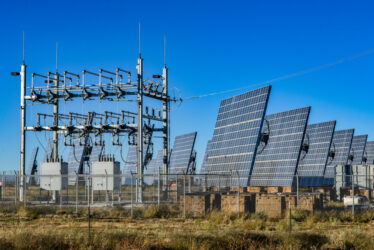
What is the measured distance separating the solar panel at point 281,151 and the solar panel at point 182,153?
11904mm

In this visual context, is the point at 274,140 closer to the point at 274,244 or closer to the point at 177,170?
the point at 177,170

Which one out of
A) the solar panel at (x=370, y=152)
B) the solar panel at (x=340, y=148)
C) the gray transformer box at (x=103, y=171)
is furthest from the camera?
the solar panel at (x=370, y=152)

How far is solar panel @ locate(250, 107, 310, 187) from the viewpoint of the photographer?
30922mm

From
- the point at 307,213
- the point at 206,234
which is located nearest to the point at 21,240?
the point at 206,234

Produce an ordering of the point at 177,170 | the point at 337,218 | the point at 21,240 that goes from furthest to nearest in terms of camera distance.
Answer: the point at 177,170 < the point at 337,218 < the point at 21,240

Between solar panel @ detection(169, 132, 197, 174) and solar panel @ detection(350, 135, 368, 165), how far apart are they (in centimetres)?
1889

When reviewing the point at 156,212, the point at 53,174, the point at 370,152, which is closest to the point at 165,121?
the point at 53,174

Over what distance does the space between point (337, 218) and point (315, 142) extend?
22112 millimetres

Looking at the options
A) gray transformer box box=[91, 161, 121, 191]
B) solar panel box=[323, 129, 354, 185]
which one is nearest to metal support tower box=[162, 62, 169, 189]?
gray transformer box box=[91, 161, 121, 191]

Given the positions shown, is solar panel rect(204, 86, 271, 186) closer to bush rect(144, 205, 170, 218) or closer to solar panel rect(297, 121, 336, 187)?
bush rect(144, 205, 170, 218)

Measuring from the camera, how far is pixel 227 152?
105 ft

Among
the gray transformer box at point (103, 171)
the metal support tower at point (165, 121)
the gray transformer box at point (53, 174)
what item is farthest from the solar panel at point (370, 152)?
the gray transformer box at point (53, 174)

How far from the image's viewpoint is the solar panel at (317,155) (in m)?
41.3

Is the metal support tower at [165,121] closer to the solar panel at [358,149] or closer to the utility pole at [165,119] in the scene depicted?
the utility pole at [165,119]
